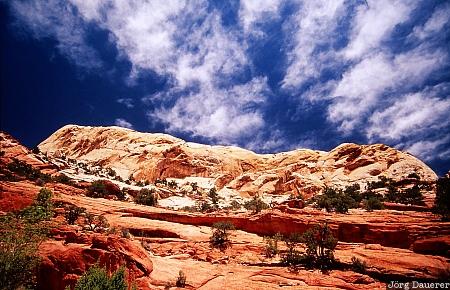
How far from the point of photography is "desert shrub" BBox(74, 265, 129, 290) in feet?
42.2

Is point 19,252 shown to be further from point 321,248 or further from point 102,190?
point 102,190

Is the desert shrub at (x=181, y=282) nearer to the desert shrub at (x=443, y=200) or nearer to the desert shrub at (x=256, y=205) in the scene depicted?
the desert shrub at (x=256, y=205)

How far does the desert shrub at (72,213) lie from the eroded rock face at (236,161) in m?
39.7

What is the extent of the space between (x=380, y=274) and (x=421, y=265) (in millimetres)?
2986

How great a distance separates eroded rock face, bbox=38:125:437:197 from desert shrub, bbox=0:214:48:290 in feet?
162

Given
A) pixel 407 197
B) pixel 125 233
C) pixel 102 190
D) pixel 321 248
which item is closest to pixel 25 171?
pixel 102 190

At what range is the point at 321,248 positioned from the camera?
21.9 meters

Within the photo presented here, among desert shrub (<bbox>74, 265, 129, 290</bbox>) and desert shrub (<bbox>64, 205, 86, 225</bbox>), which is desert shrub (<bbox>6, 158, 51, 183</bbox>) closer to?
desert shrub (<bbox>64, 205, 86, 225</bbox>)

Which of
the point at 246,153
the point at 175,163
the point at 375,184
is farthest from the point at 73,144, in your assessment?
the point at 375,184

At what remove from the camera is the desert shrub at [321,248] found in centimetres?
1973

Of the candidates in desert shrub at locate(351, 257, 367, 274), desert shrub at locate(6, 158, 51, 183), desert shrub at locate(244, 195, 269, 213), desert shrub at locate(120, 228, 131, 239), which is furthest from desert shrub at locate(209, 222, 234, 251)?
desert shrub at locate(6, 158, 51, 183)

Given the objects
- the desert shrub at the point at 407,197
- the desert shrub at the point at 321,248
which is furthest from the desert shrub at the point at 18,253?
the desert shrub at the point at 407,197

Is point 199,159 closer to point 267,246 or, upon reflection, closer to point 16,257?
point 267,246

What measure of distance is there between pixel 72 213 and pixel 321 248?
65.6 ft
